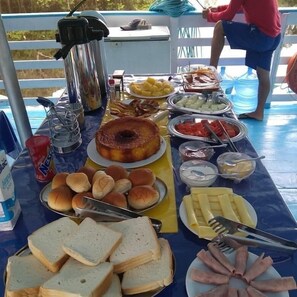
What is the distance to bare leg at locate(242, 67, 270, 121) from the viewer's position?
2656mm

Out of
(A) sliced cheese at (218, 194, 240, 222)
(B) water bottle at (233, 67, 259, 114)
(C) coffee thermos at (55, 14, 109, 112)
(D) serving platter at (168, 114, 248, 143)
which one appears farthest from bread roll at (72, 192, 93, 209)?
(B) water bottle at (233, 67, 259, 114)

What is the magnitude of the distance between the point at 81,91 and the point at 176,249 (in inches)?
35.6

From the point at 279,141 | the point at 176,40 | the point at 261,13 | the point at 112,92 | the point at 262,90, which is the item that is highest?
the point at 261,13

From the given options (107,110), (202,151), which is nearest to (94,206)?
(202,151)

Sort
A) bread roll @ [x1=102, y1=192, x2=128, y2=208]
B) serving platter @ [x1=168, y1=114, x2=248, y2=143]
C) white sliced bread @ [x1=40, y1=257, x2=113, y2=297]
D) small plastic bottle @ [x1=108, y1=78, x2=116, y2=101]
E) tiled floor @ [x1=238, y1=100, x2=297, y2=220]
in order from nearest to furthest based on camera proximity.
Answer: white sliced bread @ [x1=40, y1=257, x2=113, y2=297]
bread roll @ [x1=102, y1=192, x2=128, y2=208]
serving platter @ [x1=168, y1=114, x2=248, y2=143]
small plastic bottle @ [x1=108, y1=78, x2=116, y2=101]
tiled floor @ [x1=238, y1=100, x2=297, y2=220]

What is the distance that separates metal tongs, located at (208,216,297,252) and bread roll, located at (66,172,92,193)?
321 mm

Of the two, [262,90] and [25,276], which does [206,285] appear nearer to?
[25,276]

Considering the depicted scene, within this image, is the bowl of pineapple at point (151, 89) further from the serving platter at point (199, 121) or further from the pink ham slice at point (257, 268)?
the pink ham slice at point (257, 268)

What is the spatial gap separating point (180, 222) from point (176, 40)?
7.88 feet

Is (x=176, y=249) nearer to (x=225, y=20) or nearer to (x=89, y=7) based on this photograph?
(x=225, y=20)

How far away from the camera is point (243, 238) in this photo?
679 millimetres

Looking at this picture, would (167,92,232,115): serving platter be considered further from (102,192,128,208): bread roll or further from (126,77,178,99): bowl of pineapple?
(102,192,128,208): bread roll

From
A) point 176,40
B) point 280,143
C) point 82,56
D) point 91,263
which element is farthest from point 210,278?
point 176,40

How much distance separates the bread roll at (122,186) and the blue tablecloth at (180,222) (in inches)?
5.8
